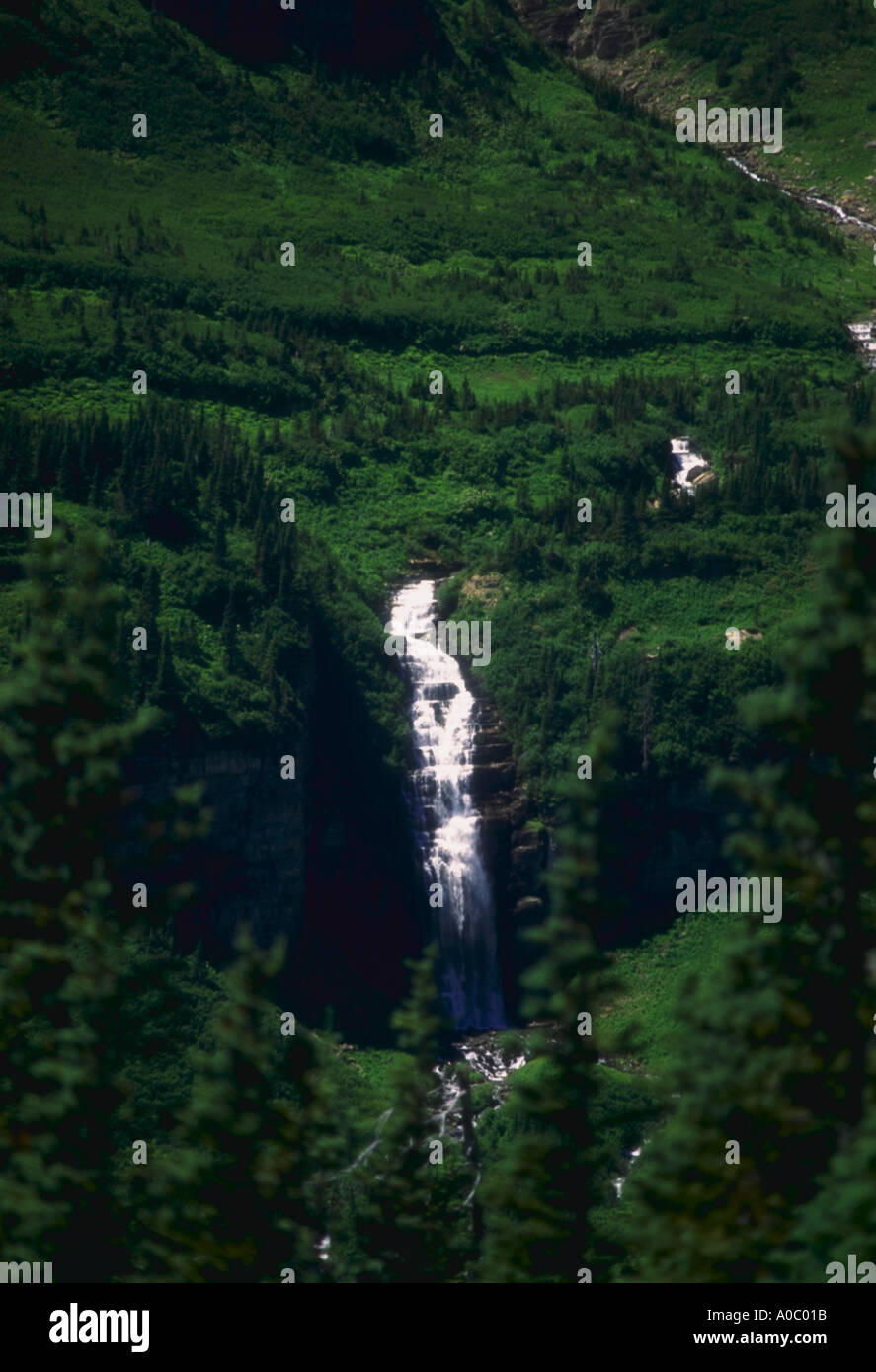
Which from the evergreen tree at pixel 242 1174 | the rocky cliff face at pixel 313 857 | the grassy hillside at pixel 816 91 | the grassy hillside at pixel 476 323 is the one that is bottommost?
→ the evergreen tree at pixel 242 1174

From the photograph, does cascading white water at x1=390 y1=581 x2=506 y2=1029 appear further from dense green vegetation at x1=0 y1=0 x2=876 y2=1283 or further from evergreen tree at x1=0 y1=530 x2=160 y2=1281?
evergreen tree at x1=0 y1=530 x2=160 y2=1281

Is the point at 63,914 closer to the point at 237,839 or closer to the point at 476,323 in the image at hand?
the point at 237,839

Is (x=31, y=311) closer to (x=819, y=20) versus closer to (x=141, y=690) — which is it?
(x=141, y=690)

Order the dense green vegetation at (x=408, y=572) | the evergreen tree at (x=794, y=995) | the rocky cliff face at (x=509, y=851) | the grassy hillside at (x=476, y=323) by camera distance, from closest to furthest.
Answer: the evergreen tree at (x=794, y=995), the dense green vegetation at (x=408, y=572), the rocky cliff face at (x=509, y=851), the grassy hillside at (x=476, y=323)

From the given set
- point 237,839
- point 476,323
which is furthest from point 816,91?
point 237,839

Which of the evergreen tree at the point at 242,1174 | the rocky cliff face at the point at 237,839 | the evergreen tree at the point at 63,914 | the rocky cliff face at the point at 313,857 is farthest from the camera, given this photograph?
the rocky cliff face at the point at 313,857

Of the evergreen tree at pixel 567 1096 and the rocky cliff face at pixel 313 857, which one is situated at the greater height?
the rocky cliff face at pixel 313 857

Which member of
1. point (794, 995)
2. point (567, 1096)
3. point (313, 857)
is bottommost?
point (567, 1096)

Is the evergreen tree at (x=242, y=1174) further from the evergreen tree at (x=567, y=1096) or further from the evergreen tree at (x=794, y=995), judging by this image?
the evergreen tree at (x=794, y=995)

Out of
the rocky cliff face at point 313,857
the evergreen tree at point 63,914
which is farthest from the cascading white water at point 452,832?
the evergreen tree at point 63,914

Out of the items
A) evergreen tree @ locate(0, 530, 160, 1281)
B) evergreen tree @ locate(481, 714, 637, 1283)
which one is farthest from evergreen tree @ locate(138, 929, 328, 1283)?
evergreen tree @ locate(481, 714, 637, 1283)
